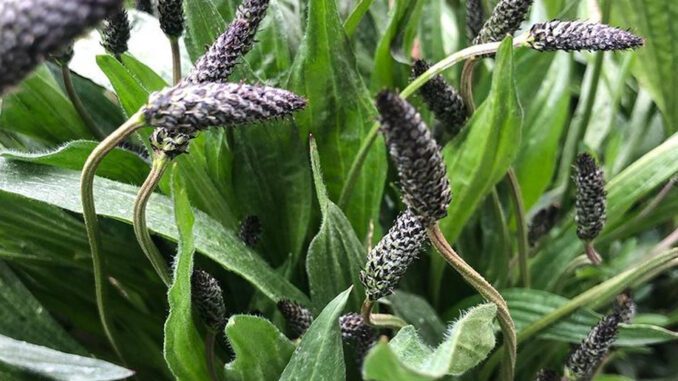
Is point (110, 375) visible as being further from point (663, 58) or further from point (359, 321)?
point (663, 58)

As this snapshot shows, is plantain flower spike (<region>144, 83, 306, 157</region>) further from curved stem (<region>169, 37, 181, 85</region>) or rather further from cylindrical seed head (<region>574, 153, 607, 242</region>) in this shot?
cylindrical seed head (<region>574, 153, 607, 242</region>)

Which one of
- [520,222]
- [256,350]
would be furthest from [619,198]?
[256,350]

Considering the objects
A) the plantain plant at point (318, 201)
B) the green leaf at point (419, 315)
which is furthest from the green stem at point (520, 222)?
the green leaf at point (419, 315)

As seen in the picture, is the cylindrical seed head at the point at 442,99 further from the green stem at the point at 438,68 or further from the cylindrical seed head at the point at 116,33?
the cylindrical seed head at the point at 116,33

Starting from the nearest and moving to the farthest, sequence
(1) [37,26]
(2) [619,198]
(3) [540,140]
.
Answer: (1) [37,26], (2) [619,198], (3) [540,140]

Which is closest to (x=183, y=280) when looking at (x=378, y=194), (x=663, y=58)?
(x=378, y=194)

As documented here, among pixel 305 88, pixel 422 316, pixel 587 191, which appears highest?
pixel 305 88

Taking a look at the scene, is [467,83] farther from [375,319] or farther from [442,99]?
[375,319]
